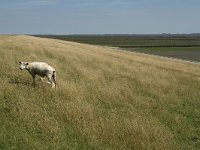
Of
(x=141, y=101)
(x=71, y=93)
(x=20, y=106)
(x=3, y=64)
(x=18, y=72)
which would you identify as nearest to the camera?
(x=20, y=106)

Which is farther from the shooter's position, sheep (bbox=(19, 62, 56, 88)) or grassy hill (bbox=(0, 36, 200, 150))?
sheep (bbox=(19, 62, 56, 88))

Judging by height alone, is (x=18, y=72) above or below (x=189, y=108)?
above

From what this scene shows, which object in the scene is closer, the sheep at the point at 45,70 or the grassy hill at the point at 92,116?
the grassy hill at the point at 92,116

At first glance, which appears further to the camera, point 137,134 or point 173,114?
point 173,114

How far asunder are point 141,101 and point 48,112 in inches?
237

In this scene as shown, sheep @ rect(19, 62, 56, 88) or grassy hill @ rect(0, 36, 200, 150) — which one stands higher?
sheep @ rect(19, 62, 56, 88)

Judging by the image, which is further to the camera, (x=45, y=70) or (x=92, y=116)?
(x=45, y=70)

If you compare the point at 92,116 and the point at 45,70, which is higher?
the point at 45,70

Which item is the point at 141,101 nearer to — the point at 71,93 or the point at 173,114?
the point at 173,114

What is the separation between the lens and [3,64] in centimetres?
2420

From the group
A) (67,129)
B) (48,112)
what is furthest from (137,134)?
(48,112)

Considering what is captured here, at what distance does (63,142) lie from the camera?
39.2 feet

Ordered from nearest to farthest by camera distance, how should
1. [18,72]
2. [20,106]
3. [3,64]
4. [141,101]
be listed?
[20,106] → [141,101] → [18,72] → [3,64]

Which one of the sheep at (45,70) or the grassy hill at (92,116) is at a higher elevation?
the sheep at (45,70)
